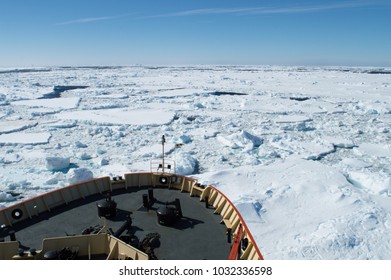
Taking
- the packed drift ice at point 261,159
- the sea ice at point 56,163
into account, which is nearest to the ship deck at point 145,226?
Answer: the packed drift ice at point 261,159

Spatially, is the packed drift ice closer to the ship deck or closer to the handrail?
the handrail

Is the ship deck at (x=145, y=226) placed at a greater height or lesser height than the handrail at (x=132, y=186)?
lesser

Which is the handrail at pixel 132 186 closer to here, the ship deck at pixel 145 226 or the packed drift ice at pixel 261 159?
the ship deck at pixel 145 226

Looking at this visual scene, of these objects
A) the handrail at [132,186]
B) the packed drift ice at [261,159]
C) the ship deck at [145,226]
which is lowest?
the packed drift ice at [261,159]

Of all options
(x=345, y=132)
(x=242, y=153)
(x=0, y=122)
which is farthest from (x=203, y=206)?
(x=0, y=122)

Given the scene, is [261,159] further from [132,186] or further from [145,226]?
[145,226]

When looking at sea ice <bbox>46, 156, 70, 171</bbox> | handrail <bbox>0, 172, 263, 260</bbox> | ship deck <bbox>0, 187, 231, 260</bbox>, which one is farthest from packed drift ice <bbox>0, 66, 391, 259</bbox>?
ship deck <bbox>0, 187, 231, 260</bbox>

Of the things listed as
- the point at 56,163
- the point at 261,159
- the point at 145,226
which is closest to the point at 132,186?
the point at 145,226

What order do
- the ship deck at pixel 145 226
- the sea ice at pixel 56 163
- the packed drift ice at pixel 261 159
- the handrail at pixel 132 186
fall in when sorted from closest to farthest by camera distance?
1. the ship deck at pixel 145 226
2. the handrail at pixel 132 186
3. the packed drift ice at pixel 261 159
4. the sea ice at pixel 56 163
